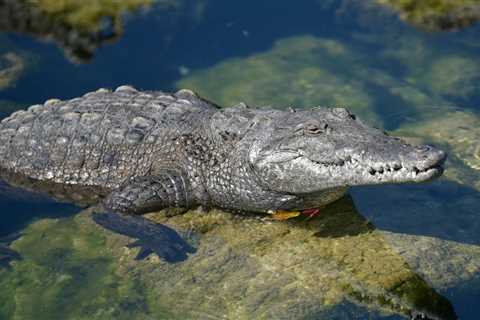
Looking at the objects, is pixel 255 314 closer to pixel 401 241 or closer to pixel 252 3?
pixel 401 241

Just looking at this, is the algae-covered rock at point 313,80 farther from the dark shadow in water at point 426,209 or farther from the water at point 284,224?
the dark shadow in water at point 426,209

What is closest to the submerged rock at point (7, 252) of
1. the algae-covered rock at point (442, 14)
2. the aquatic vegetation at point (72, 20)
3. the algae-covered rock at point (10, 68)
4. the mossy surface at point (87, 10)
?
the algae-covered rock at point (10, 68)

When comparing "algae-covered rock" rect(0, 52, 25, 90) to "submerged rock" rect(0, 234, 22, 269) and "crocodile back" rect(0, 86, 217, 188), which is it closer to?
"crocodile back" rect(0, 86, 217, 188)

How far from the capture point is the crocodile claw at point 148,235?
196 inches

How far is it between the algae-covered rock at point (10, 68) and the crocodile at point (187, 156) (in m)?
1.11

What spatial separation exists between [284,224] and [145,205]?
3.62ft

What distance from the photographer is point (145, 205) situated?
17.8 feet

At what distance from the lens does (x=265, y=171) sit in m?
5.20

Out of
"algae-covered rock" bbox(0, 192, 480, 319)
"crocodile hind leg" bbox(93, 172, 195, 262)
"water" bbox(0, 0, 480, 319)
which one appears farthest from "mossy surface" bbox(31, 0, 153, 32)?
"algae-covered rock" bbox(0, 192, 480, 319)

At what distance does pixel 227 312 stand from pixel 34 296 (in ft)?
4.61

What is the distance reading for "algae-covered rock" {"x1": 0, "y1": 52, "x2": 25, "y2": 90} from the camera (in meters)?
7.62

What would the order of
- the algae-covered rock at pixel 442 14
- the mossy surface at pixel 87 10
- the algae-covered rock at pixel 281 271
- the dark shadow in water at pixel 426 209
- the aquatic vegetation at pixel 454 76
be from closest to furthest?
1. the algae-covered rock at pixel 281 271
2. the dark shadow in water at pixel 426 209
3. the aquatic vegetation at pixel 454 76
4. the algae-covered rock at pixel 442 14
5. the mossy surface at pixel 87 10

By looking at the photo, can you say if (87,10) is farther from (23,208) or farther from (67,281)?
(67,281)

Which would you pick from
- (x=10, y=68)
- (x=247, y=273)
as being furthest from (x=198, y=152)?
(x=10, y=68)
